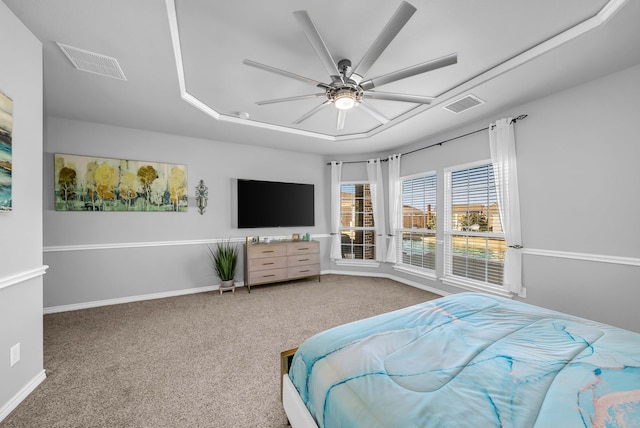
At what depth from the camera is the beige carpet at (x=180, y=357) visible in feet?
5.22

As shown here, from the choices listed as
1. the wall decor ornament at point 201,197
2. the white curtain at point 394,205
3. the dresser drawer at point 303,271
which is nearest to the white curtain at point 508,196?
Answer: the white curtain at point 394,205

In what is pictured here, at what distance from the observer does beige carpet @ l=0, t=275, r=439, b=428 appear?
5.22 feet

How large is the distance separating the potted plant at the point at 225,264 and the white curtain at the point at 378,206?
267 centimetres

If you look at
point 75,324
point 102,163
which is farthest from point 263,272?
point 102,163

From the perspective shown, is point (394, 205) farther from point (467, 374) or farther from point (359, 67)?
point (467, 374)

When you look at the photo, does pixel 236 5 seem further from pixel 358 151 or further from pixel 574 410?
pixel 358 151

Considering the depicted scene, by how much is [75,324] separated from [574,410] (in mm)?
4186

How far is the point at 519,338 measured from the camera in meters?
1.26

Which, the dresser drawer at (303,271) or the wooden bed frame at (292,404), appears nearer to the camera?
the wooden bed frame at (292,404)

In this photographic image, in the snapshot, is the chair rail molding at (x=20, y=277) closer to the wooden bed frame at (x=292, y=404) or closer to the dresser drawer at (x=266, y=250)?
the wooden bed frame at (x=292, y=404)

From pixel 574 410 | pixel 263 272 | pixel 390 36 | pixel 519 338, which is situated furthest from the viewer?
pixel 263 272

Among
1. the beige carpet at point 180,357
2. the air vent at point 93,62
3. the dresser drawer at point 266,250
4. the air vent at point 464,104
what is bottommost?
the beige carpet at point 180,357

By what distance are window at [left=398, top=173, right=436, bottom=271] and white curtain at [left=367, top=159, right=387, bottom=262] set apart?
1.04 feet

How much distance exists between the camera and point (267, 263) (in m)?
4.22
